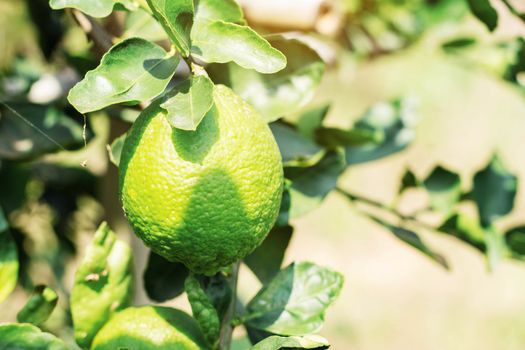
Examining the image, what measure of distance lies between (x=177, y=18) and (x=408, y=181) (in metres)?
0.46

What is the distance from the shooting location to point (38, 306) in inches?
19.5

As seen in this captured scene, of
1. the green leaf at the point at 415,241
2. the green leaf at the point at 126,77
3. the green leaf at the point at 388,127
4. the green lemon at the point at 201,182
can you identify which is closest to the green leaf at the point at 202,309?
the green lemon at the point at 201,182

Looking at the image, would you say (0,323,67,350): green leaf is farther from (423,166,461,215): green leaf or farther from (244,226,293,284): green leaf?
(423,166,461,215): green leaf

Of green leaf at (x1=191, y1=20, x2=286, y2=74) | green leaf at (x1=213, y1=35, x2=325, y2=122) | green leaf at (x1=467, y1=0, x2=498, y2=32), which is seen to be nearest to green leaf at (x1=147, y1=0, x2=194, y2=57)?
green leaf at (x1=191, y1=20, x2=286, y2=74)

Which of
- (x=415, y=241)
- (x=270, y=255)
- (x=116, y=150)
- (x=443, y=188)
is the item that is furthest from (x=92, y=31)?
(x=443, y=188)

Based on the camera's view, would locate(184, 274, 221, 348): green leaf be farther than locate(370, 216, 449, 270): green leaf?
No

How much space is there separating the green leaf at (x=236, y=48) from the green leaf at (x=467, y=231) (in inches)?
14.5

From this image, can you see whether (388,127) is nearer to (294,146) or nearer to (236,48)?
(294,146)

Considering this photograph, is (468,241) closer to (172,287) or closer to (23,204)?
(172,287)

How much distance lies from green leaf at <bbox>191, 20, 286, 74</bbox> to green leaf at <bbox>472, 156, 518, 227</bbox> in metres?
0.44

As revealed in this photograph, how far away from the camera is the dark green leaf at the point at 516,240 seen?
2.49 feet

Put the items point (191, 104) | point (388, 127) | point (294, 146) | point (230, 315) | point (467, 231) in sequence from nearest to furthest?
point (191, 104) < point (230, 315) < point (294, 146) < point (467, 231) < point (388, 127)

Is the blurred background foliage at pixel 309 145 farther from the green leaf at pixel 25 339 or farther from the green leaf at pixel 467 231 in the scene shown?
the green leaf at pixel 25 339

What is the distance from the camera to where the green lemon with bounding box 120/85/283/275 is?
0.43m
